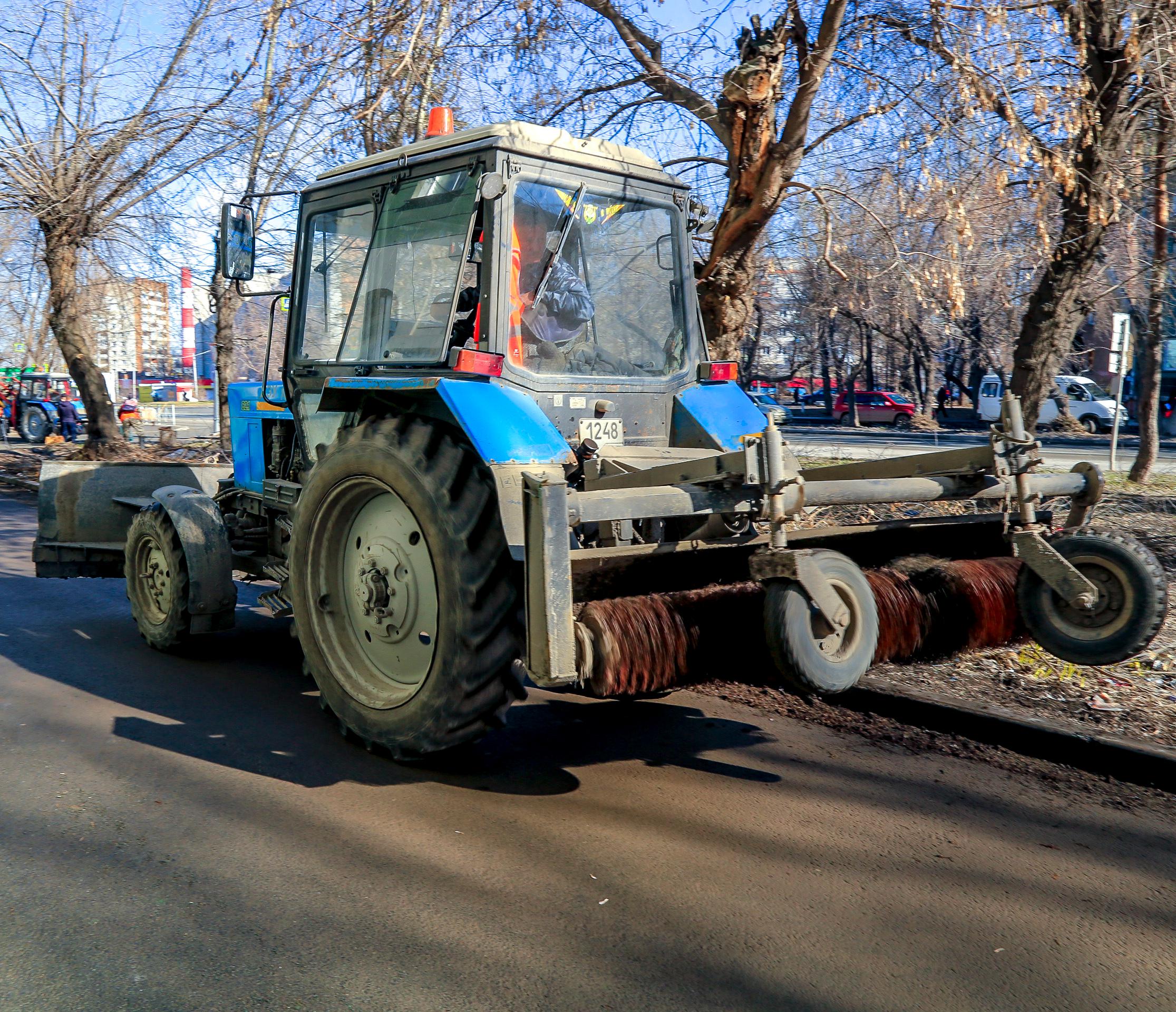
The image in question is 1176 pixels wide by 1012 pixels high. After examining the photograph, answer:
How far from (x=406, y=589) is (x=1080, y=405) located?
125 ft

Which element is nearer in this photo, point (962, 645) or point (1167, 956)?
point (1167, 956)

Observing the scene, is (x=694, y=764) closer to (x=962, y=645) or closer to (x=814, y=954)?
(x=962, y=645)

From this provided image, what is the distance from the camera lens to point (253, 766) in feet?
15.0

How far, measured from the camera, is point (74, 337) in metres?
15.7

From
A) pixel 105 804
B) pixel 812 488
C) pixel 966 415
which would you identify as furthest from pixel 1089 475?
pixel 966 415

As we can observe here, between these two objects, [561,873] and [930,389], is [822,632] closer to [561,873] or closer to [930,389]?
[561,873]

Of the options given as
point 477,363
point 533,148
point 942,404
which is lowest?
point 477,363

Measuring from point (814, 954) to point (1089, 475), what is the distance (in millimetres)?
2714

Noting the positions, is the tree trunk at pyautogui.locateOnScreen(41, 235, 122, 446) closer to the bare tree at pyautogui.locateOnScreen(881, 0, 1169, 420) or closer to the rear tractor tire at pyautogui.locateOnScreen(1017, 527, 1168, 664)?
the bare tree at pyautogui.locateOnScreen(881, 0, 1169, 420)

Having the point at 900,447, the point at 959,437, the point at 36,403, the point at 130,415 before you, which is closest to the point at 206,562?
the point at 900,447

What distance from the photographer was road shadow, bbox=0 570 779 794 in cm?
454

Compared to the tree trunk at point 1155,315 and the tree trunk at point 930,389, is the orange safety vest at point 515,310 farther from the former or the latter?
the tree trunk at point 930,389

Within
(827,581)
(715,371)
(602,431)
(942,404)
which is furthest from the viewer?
(942,404)

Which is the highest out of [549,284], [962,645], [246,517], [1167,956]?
[549,284]
